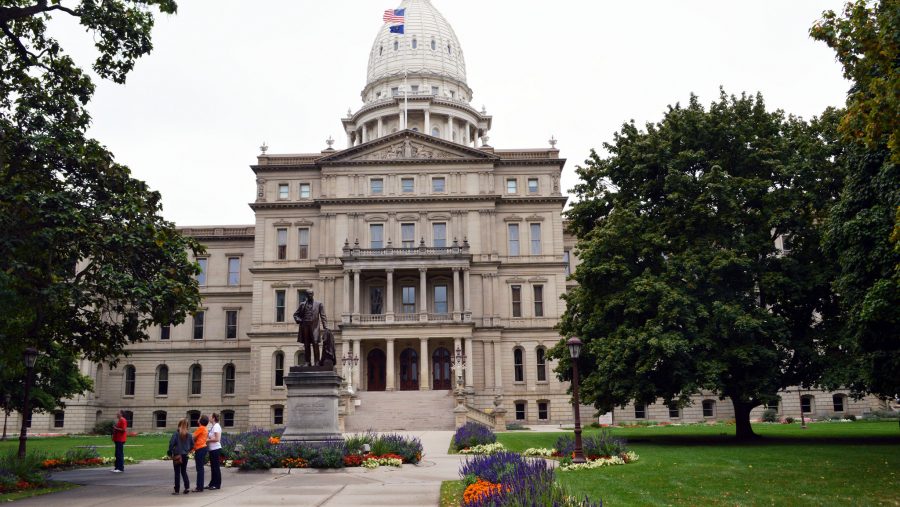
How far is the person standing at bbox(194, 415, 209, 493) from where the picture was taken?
17.2 m

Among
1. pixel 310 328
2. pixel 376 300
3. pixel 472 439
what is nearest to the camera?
pixel 310 328

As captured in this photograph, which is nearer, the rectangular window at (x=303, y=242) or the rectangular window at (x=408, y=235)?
the rectangular window at (x=408, y=235)

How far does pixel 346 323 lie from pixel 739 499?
43.2 m

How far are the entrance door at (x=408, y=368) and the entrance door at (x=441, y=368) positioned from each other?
140 cm

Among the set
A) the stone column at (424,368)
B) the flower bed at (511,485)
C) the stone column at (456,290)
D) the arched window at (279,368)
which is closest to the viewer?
the flower bed at (511,485)

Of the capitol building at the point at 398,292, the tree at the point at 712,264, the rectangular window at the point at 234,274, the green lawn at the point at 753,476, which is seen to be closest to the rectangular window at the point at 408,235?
the capitol building at the point at 398,292

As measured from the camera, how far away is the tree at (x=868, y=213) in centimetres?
1444

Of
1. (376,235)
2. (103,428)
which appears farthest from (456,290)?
(103,428)

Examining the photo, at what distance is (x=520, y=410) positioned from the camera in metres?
58.6

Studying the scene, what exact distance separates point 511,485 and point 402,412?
3681 centimetres

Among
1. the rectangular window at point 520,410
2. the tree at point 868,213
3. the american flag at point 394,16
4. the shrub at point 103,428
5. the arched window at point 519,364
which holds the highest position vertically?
the american flag at point 394,16

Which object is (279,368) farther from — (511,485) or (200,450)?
(511,485)

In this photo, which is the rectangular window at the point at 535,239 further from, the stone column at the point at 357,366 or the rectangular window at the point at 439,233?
the stone column at the point at 357,366

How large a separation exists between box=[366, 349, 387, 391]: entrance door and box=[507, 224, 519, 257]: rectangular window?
12906 millimetres
